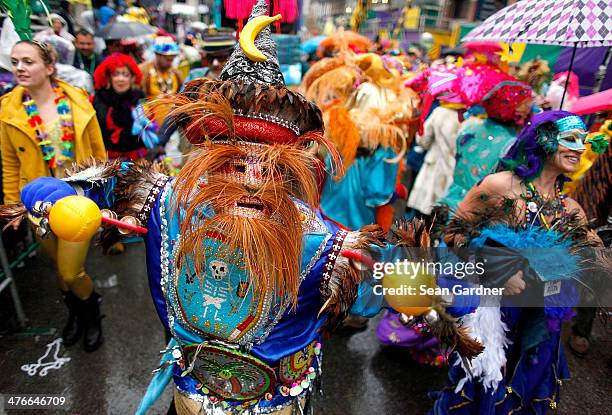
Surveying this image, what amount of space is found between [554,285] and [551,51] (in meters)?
6.69

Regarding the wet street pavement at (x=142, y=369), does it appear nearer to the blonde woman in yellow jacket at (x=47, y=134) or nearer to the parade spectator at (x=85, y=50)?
the blonde woman in yellow jacket at (x=47, y=134)

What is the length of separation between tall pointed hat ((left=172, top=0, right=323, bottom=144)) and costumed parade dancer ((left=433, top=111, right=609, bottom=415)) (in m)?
0.94

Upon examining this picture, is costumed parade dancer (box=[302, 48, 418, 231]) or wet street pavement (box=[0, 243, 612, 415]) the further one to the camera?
costumed parade dancer (box=[302, 48, 418, 231])

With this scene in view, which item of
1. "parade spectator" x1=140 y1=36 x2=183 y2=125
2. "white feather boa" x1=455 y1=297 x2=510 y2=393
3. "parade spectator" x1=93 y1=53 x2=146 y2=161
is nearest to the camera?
"white feather boa" x1=455 y1=297 x2=510 y2=393

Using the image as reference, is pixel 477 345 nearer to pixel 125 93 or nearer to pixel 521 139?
pixel 521 139

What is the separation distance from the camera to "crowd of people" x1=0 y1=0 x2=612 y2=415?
47.9 inches

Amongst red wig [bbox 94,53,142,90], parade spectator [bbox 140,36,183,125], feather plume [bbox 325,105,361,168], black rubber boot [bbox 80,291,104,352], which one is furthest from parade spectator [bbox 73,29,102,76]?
feather plume [bbox 325,105,361,168]

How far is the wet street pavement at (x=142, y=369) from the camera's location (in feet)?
8.33

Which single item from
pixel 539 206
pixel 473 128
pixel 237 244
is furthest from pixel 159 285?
pixel 473 128

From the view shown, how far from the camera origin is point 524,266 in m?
1.69

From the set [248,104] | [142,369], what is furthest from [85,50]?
[248,104]

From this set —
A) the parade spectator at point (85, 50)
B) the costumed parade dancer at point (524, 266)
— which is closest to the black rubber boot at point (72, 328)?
the costumed parade dancer at point (524, 266)

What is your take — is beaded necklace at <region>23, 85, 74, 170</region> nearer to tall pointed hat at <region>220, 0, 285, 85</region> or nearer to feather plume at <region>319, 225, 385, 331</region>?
tall pointed hat at <region>220, 0, 285, 85</region>

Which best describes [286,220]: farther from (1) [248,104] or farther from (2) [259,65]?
(2) [259,65]
